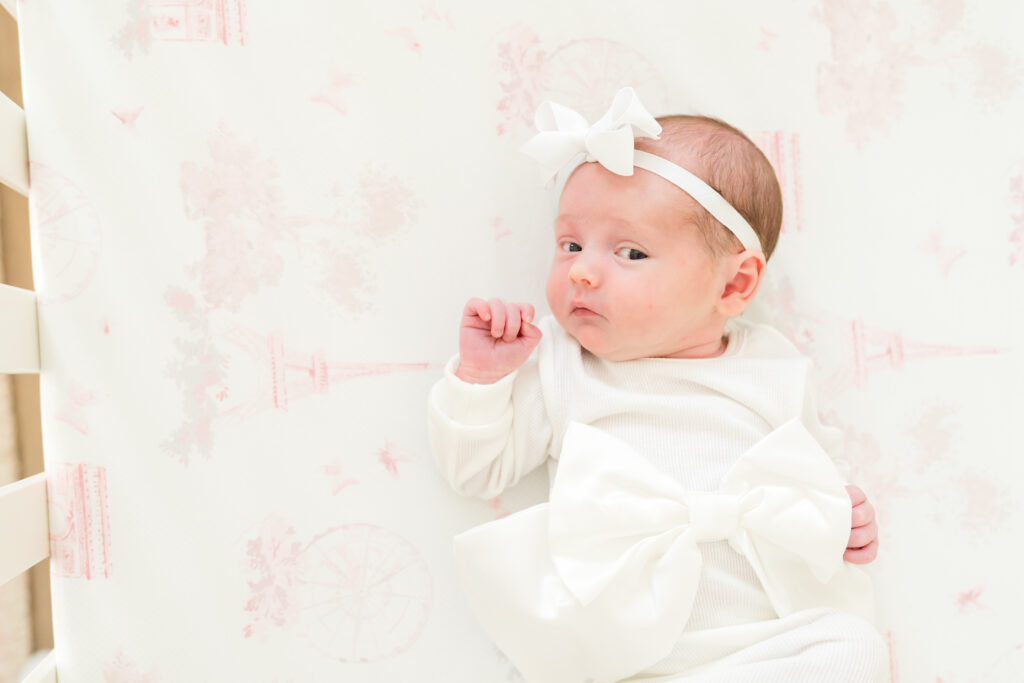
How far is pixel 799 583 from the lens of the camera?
3.49 feet

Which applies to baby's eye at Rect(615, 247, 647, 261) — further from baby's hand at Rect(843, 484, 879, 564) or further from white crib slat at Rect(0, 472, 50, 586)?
white crib slat at Rect(0, 472, 50, 586)

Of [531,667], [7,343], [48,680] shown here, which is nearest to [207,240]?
[7,343]

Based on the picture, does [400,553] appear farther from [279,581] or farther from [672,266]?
[672,266]

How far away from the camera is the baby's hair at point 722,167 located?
3.57 feet

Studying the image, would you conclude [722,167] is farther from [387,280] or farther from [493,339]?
[387,280]

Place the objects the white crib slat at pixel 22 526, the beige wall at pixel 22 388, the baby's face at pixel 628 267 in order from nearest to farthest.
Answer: the white crib slat at pixel 22 526, the baby's face at pixel 628 267, the beige wall at pixel 22 388

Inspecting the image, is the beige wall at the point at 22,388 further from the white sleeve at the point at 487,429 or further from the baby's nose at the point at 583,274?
the baby's nose at the point at 583,274

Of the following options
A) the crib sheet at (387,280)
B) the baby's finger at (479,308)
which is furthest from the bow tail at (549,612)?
the baby's finger at (479,308)

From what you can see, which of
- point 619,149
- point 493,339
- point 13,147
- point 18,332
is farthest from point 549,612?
point 13,147

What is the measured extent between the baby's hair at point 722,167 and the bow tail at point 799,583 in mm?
356

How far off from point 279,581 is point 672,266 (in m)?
0.62

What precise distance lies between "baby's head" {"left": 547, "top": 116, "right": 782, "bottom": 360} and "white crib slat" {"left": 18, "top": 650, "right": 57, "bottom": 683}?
0.73 m

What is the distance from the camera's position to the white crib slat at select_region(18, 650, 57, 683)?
3.30 feet

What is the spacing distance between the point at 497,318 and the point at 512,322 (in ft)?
0.06
